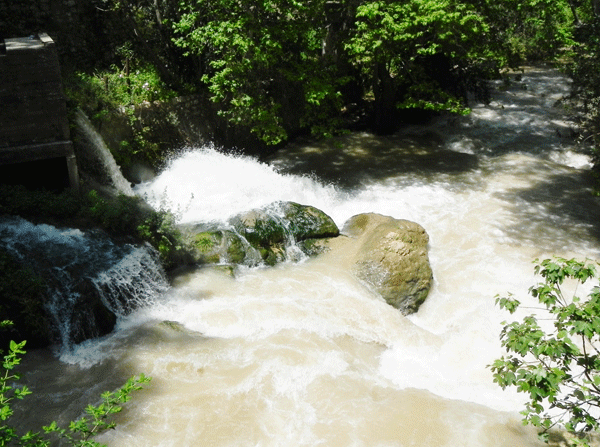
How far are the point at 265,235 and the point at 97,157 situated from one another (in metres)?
3.51

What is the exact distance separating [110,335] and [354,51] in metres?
8.27

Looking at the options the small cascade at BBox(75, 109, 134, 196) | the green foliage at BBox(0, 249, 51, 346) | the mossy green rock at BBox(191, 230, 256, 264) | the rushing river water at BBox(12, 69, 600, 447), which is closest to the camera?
the rushing river water at BBox(12, 69, 600, 447)

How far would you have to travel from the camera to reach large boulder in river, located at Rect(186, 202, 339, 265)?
8.59 metres

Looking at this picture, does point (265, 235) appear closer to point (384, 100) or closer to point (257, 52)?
point (257, 52)

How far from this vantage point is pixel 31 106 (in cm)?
780

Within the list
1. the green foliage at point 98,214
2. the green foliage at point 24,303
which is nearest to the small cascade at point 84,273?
the green foliage at point 24,303

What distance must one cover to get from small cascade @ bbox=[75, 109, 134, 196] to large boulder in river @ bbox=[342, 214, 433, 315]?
4.55m

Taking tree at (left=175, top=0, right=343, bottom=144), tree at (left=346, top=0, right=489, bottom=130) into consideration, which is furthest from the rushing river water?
tree at (left=346, top=0, right=489, bottom=130)

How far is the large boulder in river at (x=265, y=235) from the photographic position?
8.59 meters

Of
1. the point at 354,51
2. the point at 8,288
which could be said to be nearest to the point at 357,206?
the point at 354,51

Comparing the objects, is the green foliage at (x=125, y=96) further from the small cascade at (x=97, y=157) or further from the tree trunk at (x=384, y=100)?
the tree trunk at (x=384, y=100)

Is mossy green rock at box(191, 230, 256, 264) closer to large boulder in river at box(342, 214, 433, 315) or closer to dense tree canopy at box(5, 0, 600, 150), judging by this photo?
large boulder in river at box(342, 214, 433, 315)

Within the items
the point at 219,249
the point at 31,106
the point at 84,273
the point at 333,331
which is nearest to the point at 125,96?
the point at 31,106

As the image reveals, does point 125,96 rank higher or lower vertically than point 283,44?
lower
